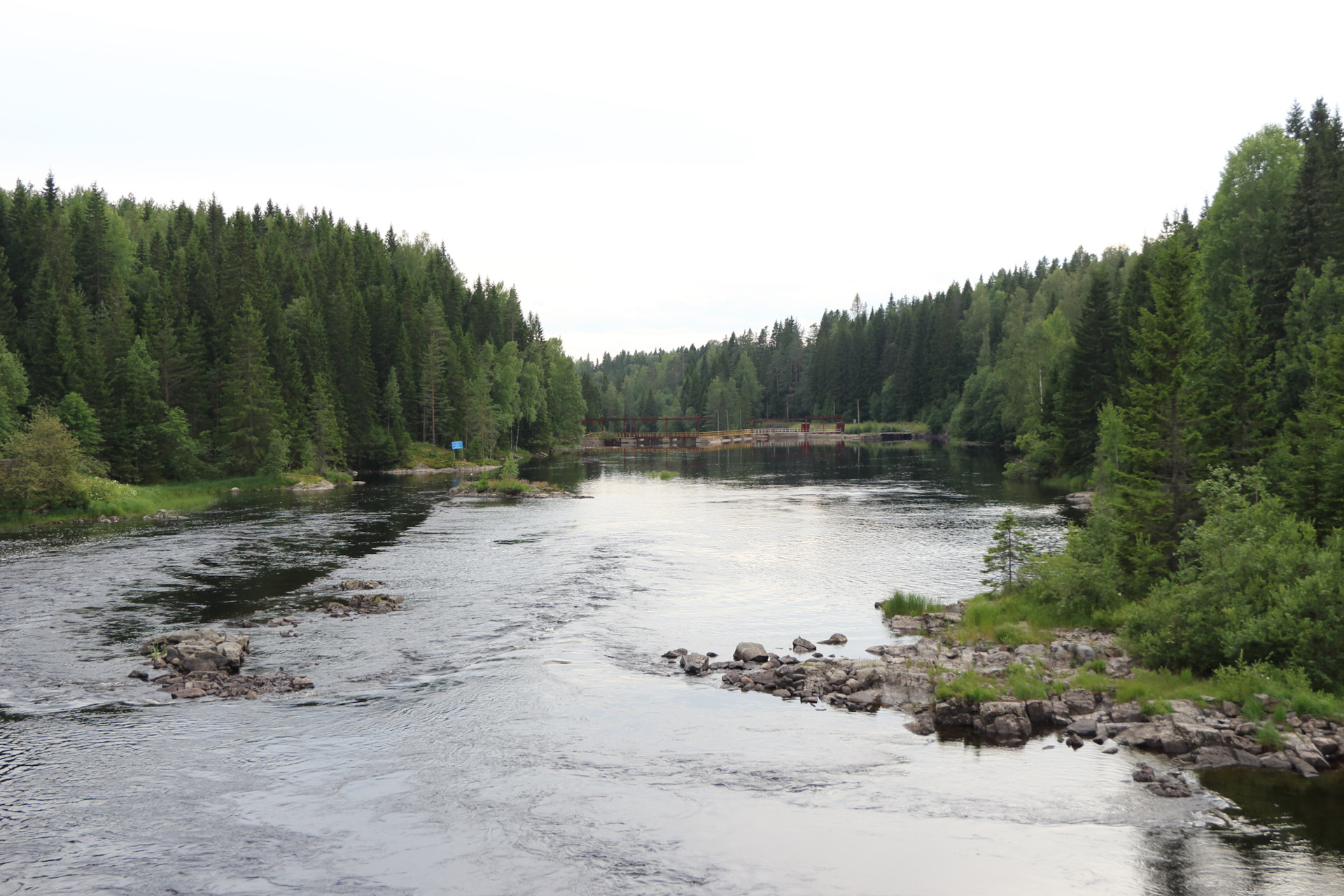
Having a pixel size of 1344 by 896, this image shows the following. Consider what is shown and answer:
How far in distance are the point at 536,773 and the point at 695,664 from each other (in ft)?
29.9

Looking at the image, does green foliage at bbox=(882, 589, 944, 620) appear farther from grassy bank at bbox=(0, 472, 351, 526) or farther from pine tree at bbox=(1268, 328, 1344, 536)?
grassy bank at bbox=(0, 472, 351, 526)

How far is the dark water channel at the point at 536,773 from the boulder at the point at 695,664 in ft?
2.51

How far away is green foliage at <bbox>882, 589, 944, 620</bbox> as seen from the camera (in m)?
37.5

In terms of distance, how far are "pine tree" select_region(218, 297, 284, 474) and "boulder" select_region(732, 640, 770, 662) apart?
74632 mm

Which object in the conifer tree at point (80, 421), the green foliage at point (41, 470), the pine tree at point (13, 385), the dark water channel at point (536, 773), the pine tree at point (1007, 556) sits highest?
the pine tree at point (13, 385)

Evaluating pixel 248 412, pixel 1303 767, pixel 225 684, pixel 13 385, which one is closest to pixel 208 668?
pixel 225 684

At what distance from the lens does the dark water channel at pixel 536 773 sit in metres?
17.8

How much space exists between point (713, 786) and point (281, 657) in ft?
58.0

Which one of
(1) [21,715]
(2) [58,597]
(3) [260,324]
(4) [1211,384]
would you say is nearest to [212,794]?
(1) [21,715]

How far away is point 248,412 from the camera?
306 feet

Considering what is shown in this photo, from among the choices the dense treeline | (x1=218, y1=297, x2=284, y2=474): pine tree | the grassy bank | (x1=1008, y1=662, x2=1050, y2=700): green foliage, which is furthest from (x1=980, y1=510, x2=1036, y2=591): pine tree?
(x1=218, y1=297, x2=284, y2=474): pine tree

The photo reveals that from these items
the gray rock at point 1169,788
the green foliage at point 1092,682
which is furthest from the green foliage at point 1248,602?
the gray rock at point 1169,788

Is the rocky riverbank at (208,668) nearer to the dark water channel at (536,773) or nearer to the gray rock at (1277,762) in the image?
the dark water channel at (536,773)

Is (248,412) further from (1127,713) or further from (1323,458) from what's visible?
(1323,458)
